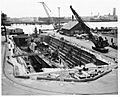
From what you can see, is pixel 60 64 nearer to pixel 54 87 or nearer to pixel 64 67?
pixel 64 67

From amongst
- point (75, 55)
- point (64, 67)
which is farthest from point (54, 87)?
point (75, 55)

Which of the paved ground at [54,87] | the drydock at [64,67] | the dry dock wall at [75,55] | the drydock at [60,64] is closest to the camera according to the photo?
the paved ground at [54,87]

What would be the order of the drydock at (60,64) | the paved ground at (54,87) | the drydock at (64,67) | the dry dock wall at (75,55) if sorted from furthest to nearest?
1. the dry dock wall at (75,55)
2. the drydock at (60,64)
3. the drydock at (64,67)
4. the paved ground at (54,87)

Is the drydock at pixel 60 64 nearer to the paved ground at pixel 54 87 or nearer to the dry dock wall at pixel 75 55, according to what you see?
the dry dock wall at pixel 75 55

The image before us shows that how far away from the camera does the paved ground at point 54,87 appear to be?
7.96m

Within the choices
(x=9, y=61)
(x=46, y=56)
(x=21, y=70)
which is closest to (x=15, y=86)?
(x=21, y=70)

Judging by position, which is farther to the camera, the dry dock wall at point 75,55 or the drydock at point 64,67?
the dry dock wall at point 75,55

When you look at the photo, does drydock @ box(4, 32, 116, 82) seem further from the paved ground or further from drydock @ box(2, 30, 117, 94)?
the paved ground

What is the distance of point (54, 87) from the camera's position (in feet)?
27.5

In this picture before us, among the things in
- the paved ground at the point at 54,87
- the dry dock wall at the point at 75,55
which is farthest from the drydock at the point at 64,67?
the paved ground at the point at 54,87

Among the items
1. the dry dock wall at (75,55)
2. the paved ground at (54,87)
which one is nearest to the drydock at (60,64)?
the dry dock wall at (75,55)

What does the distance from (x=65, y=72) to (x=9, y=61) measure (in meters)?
4.21

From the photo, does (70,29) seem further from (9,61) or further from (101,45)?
(9,61)

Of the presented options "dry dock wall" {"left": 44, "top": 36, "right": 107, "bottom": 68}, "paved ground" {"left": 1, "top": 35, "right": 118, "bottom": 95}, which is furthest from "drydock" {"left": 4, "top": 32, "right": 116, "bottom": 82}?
"paved ground" {"left": 1, "top": 35, "right": 118, "bottom": 95}
